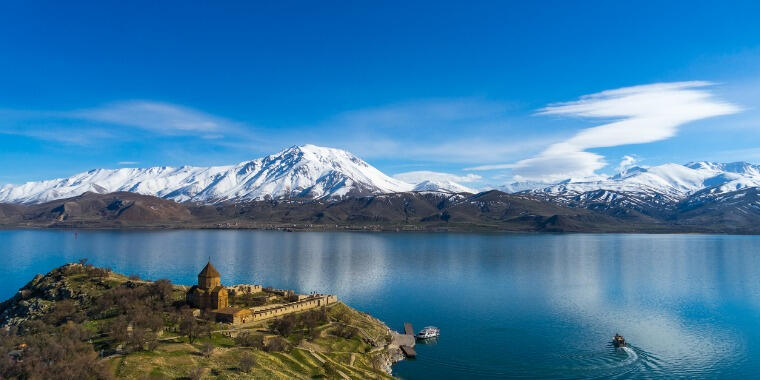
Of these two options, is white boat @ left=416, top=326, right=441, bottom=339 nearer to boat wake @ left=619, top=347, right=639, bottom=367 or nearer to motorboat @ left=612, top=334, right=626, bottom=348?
motorboat @ left=612, top=334, right=626, bottom=348

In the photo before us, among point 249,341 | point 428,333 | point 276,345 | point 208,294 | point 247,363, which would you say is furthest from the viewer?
point 428,333

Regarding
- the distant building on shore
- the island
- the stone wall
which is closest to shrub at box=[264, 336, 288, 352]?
the island

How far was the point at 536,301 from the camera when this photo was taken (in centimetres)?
11169

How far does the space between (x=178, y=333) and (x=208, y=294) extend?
1591 centimetres

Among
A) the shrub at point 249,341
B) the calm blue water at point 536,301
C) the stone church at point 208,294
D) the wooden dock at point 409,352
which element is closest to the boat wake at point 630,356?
the calm blue water at point 536,301

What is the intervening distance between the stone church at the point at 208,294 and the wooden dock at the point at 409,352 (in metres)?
28.5

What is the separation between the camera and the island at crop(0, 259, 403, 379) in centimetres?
4597

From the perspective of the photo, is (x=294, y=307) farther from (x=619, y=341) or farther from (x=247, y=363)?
(x=619, y=341)

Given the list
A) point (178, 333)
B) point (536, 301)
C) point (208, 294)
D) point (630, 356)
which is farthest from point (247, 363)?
point (536, 301)

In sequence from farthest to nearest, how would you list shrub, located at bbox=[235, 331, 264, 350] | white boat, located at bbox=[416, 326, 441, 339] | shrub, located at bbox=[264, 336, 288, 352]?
white boat, located at bbox=[416, 326, 441, 339] → shrub, located at bbox=[235, 331, 264, 350] → shrub, located at bbox=[264, 336, 288, 352]

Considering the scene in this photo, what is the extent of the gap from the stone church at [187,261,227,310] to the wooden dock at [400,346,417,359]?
93.6 feet

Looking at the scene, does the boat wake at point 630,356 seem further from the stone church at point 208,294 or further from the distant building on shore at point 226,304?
the stone church at point 208,294

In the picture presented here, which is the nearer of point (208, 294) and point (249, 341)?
point (249, 341)

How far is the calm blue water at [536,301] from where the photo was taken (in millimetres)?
70812
